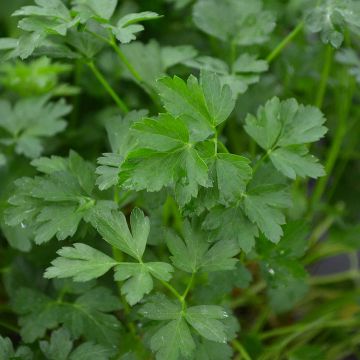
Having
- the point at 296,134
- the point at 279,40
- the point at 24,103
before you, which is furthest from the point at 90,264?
the point at 279,40

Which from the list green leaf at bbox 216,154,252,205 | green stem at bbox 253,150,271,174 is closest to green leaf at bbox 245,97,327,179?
green stem at bbox 253,150,271,174

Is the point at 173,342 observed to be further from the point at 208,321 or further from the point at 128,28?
the point at 128,28

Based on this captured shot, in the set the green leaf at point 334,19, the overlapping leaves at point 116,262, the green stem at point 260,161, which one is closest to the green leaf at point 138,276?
the overlapping leaves at point 116,262

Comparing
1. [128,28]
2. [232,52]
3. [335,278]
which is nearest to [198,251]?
[128,28]

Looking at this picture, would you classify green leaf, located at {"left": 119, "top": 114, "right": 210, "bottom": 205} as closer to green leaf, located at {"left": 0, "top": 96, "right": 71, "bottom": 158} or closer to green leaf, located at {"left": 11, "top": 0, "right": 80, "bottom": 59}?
green leaf, located at {"left": 11, "top": 0, "right": 80, "bottom": 59}

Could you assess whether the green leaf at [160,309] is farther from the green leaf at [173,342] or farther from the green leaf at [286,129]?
the green leaf at [286,129]
